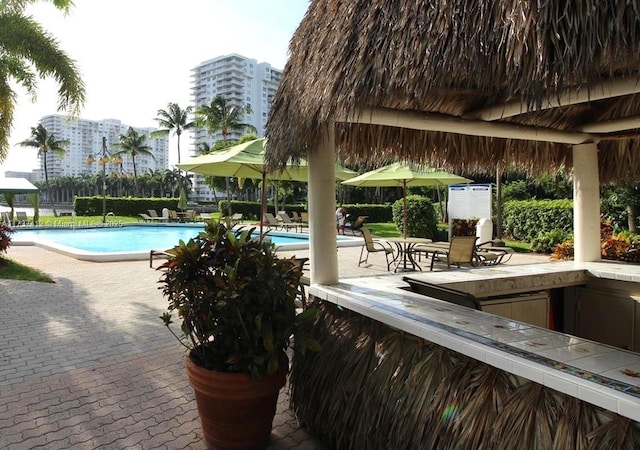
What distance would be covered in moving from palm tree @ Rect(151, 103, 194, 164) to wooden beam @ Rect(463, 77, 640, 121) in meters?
50.0

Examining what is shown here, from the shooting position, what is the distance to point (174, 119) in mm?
50188

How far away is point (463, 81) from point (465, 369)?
2.10 m

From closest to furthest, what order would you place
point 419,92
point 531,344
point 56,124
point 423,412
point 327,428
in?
1. point 531,344
2. point 423,412
3. point 419,92
4. point 327,428
5. point 56,124

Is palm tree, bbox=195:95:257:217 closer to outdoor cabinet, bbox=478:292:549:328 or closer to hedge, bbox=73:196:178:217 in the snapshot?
hedge, bbox=73:196:178:217

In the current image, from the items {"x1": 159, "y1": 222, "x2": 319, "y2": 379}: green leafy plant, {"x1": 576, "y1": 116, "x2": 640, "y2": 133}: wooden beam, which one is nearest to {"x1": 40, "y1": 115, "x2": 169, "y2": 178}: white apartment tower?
{"x1": 576, "y1": 116, "x2": 640, "y2": 133}: wooden beam

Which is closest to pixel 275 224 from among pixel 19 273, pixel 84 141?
pixel 19 273

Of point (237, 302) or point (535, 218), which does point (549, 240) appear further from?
point (237, 302)

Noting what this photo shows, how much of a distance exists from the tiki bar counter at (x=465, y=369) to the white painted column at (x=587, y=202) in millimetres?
844

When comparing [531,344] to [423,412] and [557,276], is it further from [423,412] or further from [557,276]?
[557,276]

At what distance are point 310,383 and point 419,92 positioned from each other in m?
2.16

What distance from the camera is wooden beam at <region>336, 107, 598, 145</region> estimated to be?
3516 millimetres

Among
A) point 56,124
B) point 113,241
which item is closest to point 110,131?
point 56,124

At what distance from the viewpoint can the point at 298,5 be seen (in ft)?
13.4

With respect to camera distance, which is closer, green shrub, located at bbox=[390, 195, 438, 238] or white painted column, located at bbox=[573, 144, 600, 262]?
white painted column, located at bbox=[573, 144, 600, 262]
